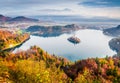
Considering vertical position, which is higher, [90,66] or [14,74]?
[14,74]

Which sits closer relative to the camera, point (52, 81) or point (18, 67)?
point (52, 81)

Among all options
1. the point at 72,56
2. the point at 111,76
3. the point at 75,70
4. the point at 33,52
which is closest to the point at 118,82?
the point at 111,76

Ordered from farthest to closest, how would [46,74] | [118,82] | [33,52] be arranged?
[33,52] < [118,82] < [46,74]

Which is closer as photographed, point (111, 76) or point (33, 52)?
point (111, 76)

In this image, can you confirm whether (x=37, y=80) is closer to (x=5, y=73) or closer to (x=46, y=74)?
(x=46, y=74)

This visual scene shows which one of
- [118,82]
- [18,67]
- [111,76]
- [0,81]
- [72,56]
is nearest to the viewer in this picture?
[0,81]

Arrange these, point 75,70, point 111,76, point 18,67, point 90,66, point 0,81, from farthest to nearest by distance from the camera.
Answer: point 90,66 → point 75,70 → point 111,76 → point 18,67 → point 0,81

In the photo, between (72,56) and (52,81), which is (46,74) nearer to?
(52,81)

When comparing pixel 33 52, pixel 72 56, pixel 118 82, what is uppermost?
pixel 118 82

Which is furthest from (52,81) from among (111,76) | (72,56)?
(72,56)
